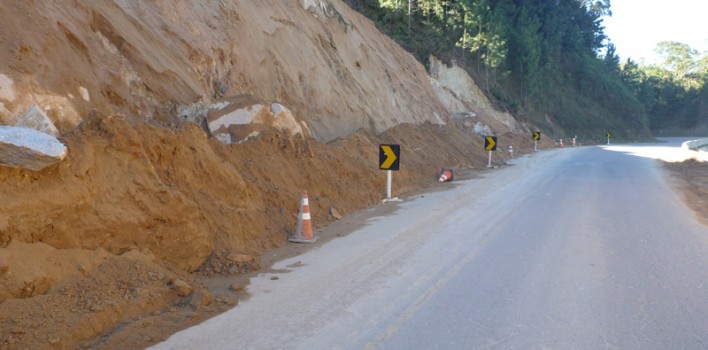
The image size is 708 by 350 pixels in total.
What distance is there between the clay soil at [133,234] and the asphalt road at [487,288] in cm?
57

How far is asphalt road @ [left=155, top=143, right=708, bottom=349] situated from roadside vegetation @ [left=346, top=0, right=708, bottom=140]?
89.6ft

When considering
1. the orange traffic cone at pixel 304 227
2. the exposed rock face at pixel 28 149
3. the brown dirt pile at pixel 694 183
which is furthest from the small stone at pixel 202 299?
the brown dirt pile at pixel 694 183

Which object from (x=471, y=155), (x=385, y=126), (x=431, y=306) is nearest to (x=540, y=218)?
(x=431, y=306)

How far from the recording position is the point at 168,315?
5316 millimetres

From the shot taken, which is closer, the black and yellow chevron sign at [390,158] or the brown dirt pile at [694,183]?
the brown dirt pile at [694,183]

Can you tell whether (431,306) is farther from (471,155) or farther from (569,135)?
(569,135)

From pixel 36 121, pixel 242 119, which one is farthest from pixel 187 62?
pixel 36 121

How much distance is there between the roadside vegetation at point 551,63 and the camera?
40.7 meters

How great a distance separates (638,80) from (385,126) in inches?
3427

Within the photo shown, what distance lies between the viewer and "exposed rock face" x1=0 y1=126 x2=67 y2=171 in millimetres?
5074

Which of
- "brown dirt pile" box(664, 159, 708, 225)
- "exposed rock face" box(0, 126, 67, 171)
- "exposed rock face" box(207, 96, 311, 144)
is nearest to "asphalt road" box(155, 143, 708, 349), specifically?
"brown dirt pile" box(664, 159, 708, 225)

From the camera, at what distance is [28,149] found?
517cm

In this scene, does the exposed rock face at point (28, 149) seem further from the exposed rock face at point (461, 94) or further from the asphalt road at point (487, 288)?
the exposed rock face at point (461, 94)

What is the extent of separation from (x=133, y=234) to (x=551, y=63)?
6305 cm
